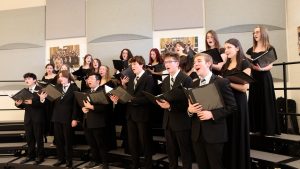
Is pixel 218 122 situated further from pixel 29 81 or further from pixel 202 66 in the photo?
pixel 29 81

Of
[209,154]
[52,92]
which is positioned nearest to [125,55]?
[52,92]

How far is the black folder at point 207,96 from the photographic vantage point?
7.27 feet

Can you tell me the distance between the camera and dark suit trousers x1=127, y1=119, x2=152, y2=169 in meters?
3.40

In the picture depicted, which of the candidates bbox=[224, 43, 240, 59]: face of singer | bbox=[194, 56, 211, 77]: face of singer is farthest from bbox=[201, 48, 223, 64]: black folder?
bbox=[194, 56, 211, 77]: face of singer

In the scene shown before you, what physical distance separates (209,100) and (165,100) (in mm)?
579

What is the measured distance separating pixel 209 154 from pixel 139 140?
4.41ft

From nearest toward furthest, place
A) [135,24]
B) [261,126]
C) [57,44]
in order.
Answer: [261,126] < [135,24] < [57,44]

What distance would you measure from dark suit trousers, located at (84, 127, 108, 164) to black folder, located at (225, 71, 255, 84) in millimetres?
2047

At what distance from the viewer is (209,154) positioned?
2.34 m

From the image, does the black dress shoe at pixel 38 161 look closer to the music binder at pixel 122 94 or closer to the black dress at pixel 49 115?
the black dress at pixel 49 115

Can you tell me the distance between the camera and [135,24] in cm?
598

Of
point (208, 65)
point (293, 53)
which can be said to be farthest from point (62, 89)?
point (293, 53)

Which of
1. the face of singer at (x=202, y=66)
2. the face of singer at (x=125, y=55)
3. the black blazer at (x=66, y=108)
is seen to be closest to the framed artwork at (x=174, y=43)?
the face of singer at (x=125, y=55)

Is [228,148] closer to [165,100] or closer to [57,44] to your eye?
[165,100]
